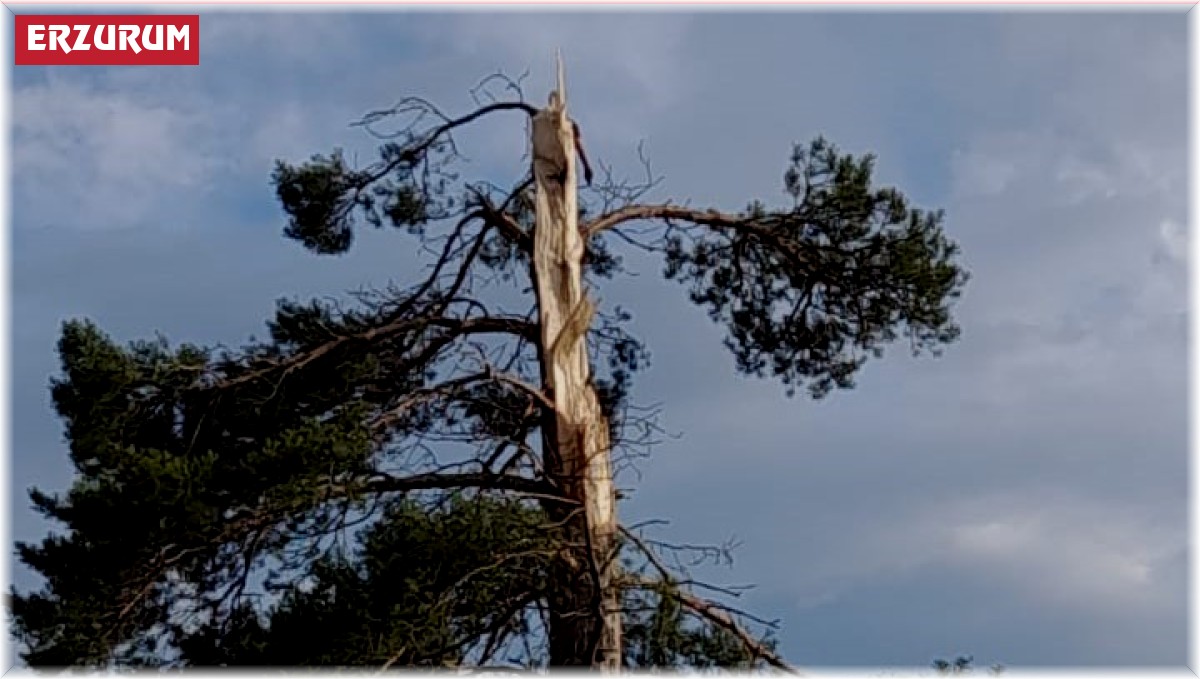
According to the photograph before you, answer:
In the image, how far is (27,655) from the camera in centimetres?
729

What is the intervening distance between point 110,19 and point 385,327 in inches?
87.9

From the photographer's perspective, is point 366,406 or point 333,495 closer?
point 333,495

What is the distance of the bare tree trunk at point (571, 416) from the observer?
730 cm

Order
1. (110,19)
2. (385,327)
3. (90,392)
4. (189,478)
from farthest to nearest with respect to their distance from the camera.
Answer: (385,327) < (90,392) < (189,478) < (110,19)

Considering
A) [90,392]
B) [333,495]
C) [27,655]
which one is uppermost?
[90,392]

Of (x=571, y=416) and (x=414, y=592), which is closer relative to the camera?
(x=414, y=592)

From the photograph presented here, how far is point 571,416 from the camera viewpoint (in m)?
7.98

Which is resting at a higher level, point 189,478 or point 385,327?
point 385,327

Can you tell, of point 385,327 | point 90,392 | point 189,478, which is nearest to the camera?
point 189,478

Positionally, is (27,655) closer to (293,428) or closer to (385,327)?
(293,428)

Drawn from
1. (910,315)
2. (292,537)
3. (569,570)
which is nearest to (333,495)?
(292,537)

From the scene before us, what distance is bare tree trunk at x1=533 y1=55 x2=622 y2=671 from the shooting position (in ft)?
23.9

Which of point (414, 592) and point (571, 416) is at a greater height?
point (571, 416)

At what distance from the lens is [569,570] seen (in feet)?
24.5
